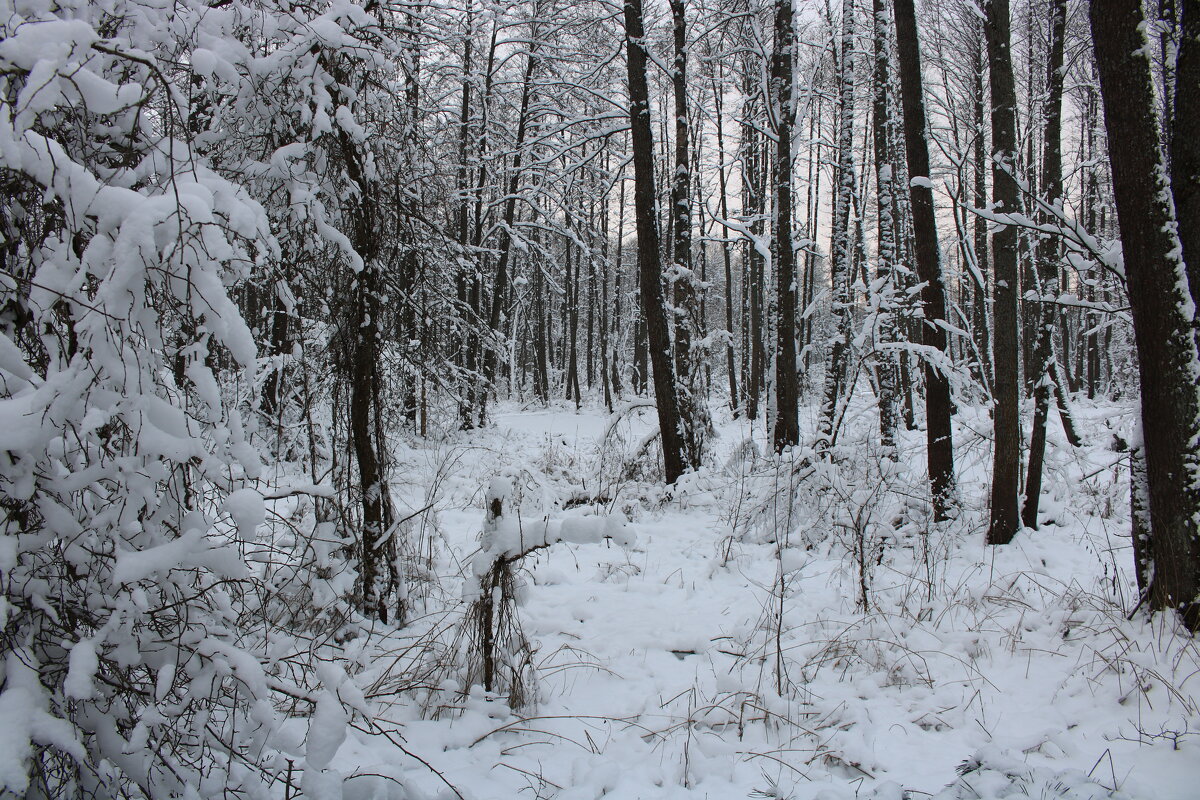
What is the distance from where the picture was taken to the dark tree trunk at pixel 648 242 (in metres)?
7.59

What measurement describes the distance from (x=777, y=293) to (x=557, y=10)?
505cm

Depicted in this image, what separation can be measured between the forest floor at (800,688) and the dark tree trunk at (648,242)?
8.68ft

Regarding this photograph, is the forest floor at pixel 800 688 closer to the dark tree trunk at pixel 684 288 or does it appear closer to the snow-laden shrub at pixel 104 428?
the snow-laden shrub at pixel 104 428

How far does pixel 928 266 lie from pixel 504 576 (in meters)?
6.01

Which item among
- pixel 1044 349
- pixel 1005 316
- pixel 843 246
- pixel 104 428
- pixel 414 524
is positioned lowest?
pixel 414 524

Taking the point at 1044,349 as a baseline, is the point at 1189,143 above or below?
above

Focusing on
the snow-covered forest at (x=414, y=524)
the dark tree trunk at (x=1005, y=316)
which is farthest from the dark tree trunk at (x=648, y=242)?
Result: the dark tree trunk at (x=1005, y=316)

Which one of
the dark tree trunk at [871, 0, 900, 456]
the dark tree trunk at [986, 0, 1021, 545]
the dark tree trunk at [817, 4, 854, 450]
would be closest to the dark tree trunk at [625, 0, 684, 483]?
the dark tree trunk at [817, 4, 854, 450]

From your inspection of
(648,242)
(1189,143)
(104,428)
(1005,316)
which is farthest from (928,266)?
(104,428)

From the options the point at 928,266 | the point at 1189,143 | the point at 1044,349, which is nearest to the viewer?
the point at 1189,143

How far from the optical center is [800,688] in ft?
10.6

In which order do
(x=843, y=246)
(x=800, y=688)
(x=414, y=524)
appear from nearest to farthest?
1. (x=800, y=688)
2. (x=414, y=524)
3. (x=843, y=246)

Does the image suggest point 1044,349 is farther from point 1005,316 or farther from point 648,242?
point 648,242

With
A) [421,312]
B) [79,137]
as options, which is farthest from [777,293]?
[79,137]
